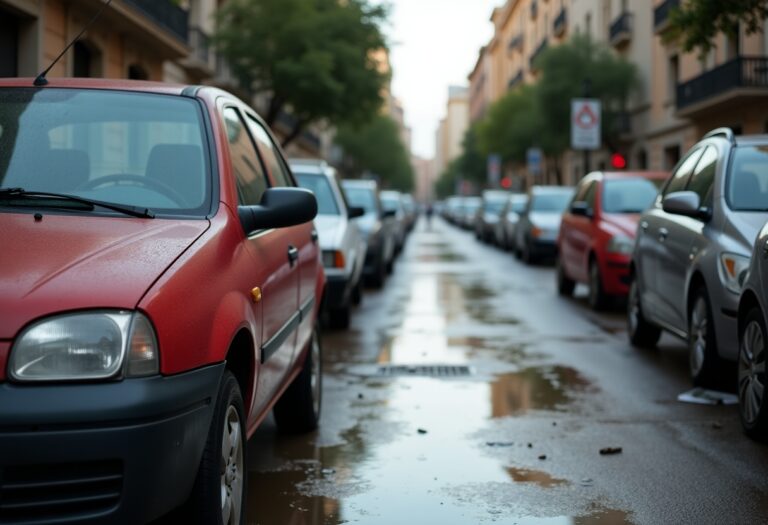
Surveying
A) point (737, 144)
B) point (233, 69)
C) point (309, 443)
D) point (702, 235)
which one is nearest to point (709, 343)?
point (702, 235)

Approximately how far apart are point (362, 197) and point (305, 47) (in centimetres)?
1525

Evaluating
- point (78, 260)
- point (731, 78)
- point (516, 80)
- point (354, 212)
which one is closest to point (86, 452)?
point (78, 260)

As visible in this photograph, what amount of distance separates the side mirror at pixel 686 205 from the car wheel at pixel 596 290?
5.59 meters

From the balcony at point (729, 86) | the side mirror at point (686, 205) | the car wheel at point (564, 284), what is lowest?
the car wheel at point (564, 284)

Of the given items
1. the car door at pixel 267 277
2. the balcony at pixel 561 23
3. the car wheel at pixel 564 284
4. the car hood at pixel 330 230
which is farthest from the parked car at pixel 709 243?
the balcony at pixel 561 23

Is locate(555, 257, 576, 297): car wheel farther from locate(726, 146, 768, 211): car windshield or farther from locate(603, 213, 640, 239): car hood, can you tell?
locate(726, 146, 768, 211): car windshield

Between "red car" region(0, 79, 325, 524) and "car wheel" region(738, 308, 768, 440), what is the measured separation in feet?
7.89

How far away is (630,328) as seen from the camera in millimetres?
9820

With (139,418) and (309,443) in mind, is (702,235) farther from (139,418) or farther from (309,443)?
(139,418)

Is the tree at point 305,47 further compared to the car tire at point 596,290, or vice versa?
the tree at point 305,47

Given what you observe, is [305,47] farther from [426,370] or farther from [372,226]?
[426,370]

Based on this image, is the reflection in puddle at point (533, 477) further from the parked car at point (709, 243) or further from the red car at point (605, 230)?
the red car at point (605, 230)

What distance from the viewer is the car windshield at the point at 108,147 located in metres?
4.01

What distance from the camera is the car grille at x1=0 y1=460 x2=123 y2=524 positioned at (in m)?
2.77
